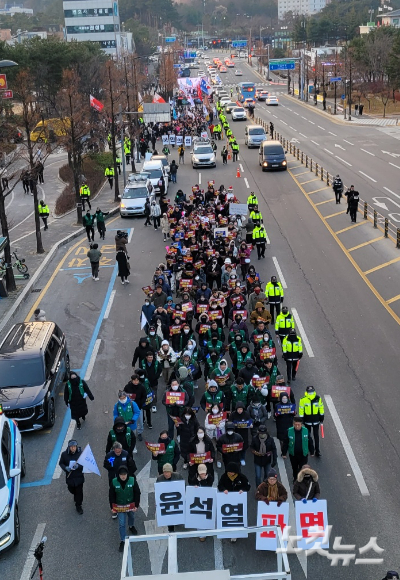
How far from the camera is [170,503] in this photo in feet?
35.2

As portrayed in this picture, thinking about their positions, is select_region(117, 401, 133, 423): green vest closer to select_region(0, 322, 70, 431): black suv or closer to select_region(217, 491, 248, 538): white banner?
select_region(0, 322, 70, 431): black suv

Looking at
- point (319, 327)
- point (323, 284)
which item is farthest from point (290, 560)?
point (323, 284)

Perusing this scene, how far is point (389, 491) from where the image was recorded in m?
11.8

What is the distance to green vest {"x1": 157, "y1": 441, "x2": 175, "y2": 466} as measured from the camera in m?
11.5

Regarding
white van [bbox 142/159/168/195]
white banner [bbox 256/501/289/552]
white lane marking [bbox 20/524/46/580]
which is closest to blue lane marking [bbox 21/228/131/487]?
white lane marking [bbox 20/524/46/580]

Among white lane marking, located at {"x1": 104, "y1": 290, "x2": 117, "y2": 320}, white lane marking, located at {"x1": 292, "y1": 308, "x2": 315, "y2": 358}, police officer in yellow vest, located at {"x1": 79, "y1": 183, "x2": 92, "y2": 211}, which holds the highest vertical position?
police officer in yellow vest, located at {"x1": 79, "y1": 183, "x2": 92, "y2": 211}

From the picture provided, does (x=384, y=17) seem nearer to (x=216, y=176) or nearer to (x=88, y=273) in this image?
(x=216, y=176)

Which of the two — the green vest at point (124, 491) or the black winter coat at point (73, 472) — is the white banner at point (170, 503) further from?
the black winter coat at point (73, 472)

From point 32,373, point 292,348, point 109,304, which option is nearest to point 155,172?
point 109,304

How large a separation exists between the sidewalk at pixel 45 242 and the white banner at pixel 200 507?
11.6m

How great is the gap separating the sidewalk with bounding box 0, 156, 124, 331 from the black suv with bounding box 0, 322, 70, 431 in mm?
5110

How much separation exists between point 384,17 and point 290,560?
487ft

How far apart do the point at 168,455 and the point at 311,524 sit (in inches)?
103

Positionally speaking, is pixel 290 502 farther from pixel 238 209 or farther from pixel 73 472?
pixel 238 209
